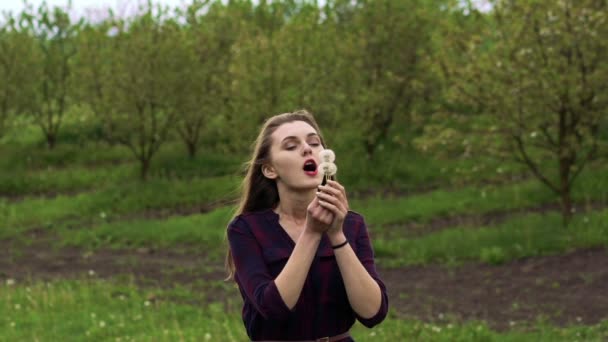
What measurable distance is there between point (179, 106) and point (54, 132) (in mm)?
7065

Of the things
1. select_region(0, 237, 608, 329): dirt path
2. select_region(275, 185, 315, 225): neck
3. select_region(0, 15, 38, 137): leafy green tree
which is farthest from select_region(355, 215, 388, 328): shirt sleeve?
select_region(0, 15, 38, 137): leafy green tree

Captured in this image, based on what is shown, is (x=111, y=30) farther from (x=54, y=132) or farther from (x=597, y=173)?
(x=597, y=173)

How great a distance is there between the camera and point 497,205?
56.4 ft

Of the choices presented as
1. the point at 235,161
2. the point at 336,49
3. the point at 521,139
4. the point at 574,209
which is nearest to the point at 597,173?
the point at 574,209

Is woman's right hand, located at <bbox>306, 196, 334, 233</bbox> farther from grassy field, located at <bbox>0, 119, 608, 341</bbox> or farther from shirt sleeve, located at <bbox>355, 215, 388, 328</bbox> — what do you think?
grassy field, located at <bbox>0, 119, 608, 341</bbox>

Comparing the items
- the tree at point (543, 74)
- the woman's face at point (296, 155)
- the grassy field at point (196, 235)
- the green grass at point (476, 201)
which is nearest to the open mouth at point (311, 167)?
the woman's face at point (296, 155)

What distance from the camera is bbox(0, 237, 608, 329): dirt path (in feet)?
35.2

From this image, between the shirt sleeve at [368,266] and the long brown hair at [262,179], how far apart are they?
379 millimetres

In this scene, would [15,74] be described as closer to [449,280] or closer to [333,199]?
[449,280]

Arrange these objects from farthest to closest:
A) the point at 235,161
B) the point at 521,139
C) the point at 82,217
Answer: the point at 235,161
the point at 82,217
the point at 521,139

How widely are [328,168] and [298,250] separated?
0.98 feet

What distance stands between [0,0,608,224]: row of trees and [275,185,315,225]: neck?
1065 centimetres

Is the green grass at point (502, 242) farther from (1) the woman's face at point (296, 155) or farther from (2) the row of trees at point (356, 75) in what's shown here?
(1) the woman's face at point (296, 155)

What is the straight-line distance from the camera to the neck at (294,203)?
3.28 meters
